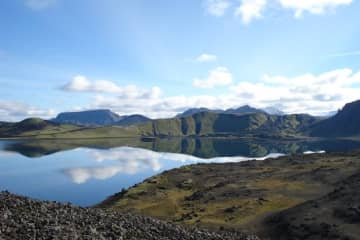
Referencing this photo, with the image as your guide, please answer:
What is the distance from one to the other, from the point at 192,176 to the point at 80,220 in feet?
301

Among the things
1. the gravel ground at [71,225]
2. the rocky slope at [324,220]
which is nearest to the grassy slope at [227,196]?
the rocky slope at [324,220]

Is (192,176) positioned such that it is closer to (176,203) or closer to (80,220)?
(176,203)

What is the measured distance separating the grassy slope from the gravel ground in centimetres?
2050

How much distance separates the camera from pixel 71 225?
108 feet

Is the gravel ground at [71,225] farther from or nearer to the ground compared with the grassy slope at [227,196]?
farther from the ground

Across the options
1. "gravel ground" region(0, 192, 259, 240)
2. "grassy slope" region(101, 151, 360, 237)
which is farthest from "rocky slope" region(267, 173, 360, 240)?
"gravel ground" region(0, 192, 259, 240)

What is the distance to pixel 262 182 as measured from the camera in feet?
336

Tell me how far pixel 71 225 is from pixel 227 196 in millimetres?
57215

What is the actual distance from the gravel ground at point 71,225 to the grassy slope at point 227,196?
20504 mm

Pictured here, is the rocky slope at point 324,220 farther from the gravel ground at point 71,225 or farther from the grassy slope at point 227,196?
the gravel ground at point 71,225

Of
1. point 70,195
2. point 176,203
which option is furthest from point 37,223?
point 70,195

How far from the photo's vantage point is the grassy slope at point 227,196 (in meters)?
67.8

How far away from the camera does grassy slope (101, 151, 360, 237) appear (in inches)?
2670

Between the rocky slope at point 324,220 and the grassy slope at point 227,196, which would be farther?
the grassy slope at point 227,196
